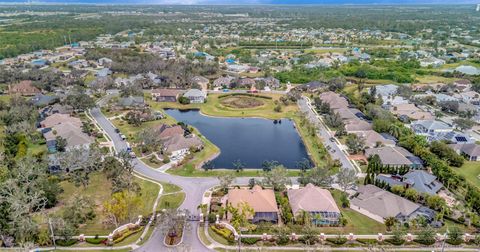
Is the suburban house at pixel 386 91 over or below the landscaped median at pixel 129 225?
over

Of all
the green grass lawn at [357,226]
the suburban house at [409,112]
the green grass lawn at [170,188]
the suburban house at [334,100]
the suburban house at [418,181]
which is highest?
the suburban house at [334,100]

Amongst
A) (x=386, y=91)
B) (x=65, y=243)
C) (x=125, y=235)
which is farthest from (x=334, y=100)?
(x=65, y=243)

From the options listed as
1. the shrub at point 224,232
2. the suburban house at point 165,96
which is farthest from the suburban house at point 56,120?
the shrub at point 224,232

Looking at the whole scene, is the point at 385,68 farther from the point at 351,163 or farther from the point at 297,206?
the point at 297,206

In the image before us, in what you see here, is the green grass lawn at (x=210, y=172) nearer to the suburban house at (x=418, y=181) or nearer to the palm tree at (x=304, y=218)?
the palm tree at (x=304, y=218)

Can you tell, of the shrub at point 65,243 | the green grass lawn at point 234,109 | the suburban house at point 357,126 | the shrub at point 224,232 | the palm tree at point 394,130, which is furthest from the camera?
the green grass lawn at point 234,109

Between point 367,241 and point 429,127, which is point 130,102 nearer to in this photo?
point 367,241
